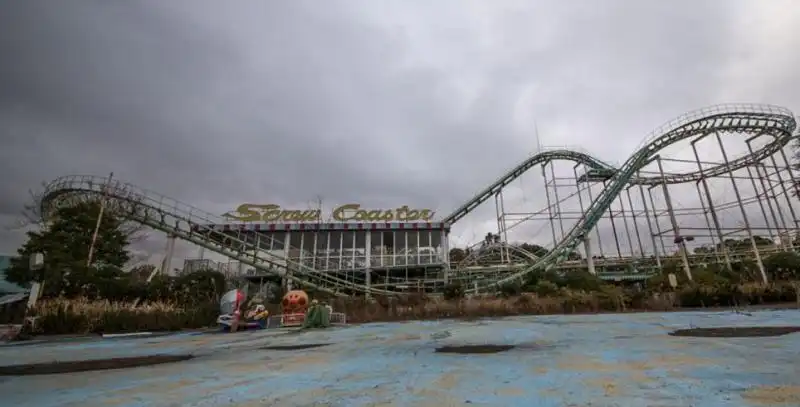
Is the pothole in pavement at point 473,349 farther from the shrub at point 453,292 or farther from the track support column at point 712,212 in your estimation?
the track support column at point 712,212

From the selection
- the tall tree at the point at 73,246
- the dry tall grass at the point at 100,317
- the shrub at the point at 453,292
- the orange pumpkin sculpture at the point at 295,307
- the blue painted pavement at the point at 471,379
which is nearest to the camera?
the blue painted pavement at the point at 471,379

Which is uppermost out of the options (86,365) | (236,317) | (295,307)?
(295,307)

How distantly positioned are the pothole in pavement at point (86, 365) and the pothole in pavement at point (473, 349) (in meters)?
4.45

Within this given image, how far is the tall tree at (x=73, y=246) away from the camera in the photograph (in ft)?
58.1

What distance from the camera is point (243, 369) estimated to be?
16.2 ft

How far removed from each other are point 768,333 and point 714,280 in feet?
60.5

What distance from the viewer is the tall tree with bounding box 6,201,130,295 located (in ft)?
58.1

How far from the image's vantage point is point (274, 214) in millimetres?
33219

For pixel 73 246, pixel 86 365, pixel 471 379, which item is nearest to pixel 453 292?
pixel 86 365

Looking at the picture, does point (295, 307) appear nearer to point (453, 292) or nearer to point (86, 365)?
point (86, 365)

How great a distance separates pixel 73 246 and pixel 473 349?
22.8m

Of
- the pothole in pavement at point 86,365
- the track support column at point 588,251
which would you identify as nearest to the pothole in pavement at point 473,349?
the pothole in pavement at point 86,365

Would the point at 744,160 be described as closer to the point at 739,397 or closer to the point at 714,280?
the point at 714,280

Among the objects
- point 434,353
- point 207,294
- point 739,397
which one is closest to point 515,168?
point 207,294
